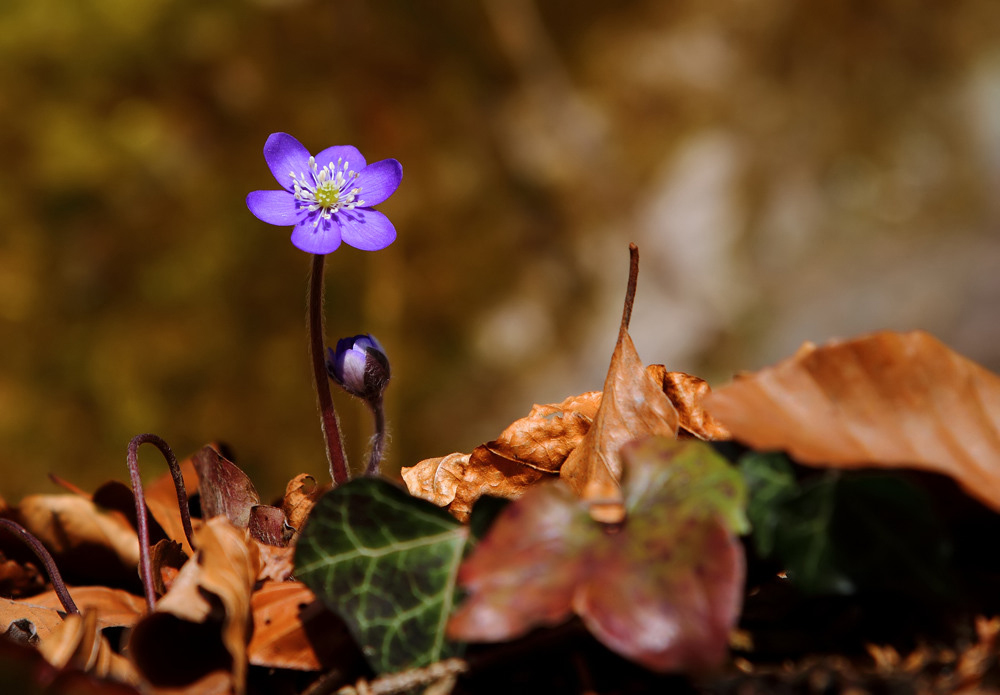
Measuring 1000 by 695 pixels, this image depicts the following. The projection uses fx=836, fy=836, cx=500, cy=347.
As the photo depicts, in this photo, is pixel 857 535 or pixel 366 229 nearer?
pixel 857 535

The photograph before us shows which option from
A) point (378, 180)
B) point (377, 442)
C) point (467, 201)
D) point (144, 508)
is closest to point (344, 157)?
point (378, 180)

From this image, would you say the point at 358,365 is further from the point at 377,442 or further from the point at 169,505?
the point at 169,505

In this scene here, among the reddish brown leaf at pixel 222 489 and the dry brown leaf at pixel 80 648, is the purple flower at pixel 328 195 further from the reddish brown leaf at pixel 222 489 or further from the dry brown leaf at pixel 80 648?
the dry brown leaf at pixel 80 648

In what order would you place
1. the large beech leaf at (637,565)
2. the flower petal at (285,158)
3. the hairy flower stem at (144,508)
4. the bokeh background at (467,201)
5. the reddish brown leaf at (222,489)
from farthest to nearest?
the bokeh background at (467,201) → the flower petal at (285,158) → the reddish brown leaf at (222,489) → the hairy flower stem at (144,508) → the large beech leaf at (637,565)

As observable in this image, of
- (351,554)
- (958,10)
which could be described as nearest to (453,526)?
(351,554)

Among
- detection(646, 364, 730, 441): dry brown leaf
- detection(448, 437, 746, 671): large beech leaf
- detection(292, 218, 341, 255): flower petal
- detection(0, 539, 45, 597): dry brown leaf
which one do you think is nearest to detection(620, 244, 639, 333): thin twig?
detection(646, 364, 730, 441): dry brown leaf

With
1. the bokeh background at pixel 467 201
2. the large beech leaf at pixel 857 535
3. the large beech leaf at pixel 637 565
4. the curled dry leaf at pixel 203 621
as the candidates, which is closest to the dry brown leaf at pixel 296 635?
the curled dry leaf at pixel 203 621

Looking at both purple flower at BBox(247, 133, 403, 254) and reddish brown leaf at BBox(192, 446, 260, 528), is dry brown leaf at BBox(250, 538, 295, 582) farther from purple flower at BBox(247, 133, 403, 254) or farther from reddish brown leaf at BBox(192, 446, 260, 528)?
purple flower at BBox(247, 133, 403, 254)
